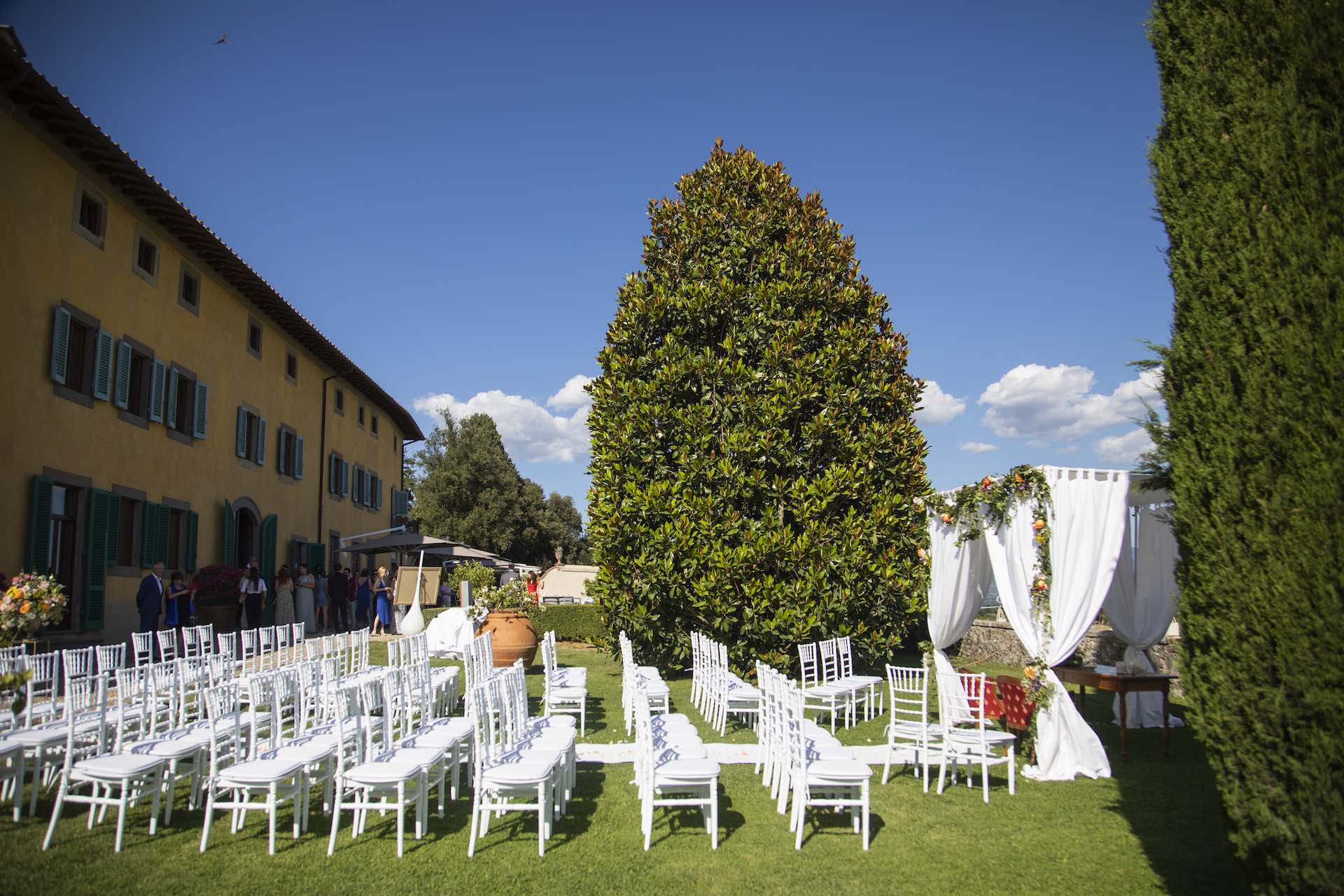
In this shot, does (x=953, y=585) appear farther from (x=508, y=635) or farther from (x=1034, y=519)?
(x=508, y=635)

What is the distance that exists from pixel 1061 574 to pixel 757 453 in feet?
17.9

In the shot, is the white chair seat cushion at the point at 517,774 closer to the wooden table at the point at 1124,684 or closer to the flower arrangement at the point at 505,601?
the wooden table at the point at 1124,684

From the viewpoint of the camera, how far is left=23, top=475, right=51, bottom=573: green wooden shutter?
1290 centimetres

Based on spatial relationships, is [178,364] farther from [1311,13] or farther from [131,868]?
[1311,13]

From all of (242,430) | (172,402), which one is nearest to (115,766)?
(172,402)

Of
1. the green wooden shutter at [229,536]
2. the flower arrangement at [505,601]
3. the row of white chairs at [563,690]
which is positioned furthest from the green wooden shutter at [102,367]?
the row of white chairs at [563,690]

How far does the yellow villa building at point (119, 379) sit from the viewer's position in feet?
42.1

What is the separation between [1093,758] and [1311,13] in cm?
628

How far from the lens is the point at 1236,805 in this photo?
4.11 m

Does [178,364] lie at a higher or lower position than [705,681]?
higher

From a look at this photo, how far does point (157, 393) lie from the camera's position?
1664 cm

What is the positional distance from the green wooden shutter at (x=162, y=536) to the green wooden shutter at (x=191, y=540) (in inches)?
27.3

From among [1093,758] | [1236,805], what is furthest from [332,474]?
[1236,805]

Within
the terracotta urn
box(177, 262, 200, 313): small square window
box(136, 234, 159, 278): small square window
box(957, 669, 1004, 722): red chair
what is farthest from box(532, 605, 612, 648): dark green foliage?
box(957, 669, 1004, 722): red chair
